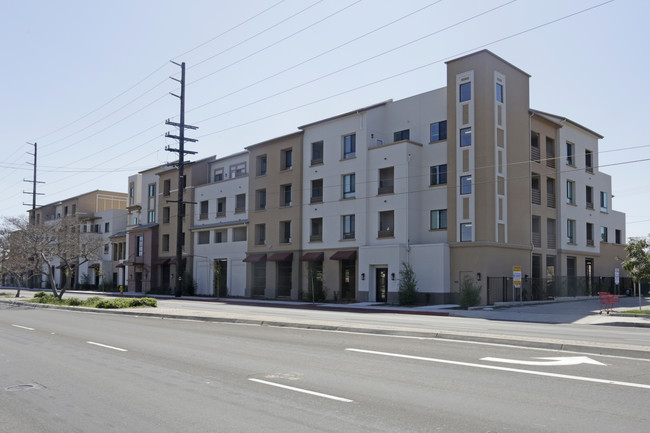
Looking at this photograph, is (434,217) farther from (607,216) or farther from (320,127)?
(607,216)

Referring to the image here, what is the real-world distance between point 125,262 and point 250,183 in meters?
22.8

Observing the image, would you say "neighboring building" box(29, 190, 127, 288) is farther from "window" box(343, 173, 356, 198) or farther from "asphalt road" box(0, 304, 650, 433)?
"asphalt road" box(0, 304, 650, 433)

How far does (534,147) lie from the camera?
135 feet

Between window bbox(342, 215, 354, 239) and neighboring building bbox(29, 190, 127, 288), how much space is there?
134 ft

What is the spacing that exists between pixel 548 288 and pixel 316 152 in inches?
767

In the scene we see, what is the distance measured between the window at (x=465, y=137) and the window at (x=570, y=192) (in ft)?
41.5

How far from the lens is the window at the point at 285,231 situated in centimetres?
4725

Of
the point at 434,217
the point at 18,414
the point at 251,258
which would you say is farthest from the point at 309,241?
the point at 18,414

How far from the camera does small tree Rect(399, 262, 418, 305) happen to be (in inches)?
1395

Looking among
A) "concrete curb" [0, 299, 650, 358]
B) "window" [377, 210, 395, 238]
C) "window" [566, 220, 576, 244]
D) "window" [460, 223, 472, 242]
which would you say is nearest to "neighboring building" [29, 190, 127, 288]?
"window" [377, 210, 395, 238]

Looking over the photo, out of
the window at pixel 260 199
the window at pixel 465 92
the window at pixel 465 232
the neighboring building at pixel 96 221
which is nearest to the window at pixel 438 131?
the window at pixel 465 92

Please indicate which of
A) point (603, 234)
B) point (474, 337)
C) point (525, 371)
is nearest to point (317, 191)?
point (603, 234)

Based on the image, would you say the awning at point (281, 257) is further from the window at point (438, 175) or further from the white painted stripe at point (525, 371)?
the white painted stripe at point (525, 371)

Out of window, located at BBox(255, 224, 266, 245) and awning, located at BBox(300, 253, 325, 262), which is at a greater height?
window, located at BBox(255, 224, 266, 245)
